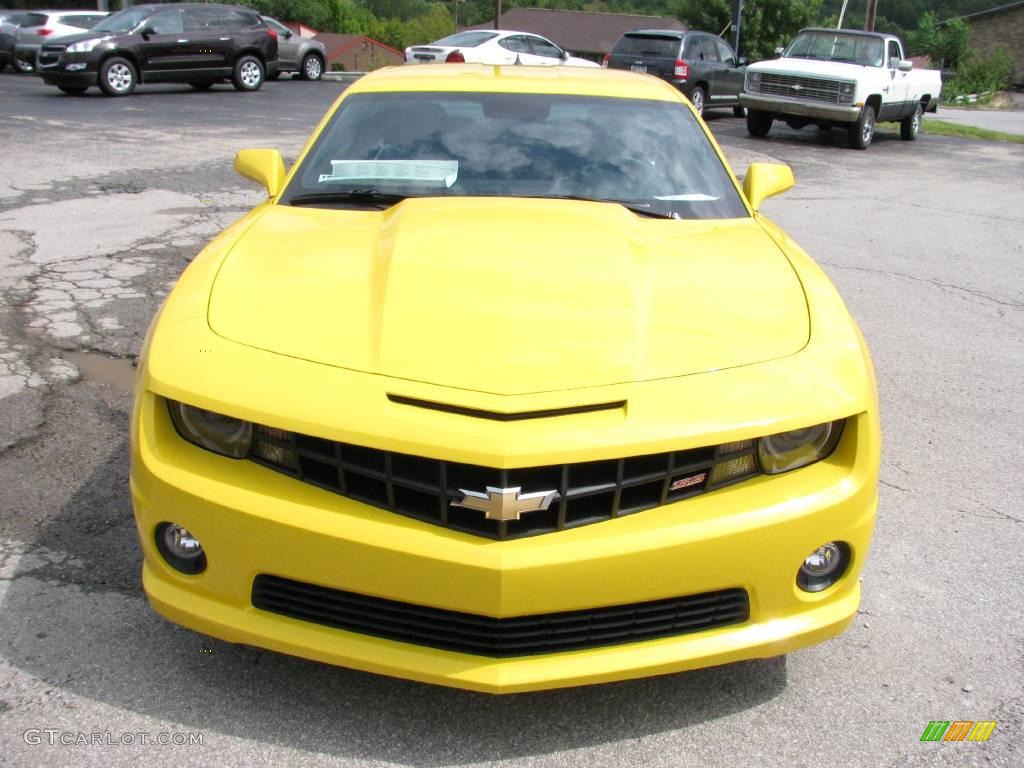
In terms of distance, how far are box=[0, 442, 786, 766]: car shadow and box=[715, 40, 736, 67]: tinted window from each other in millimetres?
19168

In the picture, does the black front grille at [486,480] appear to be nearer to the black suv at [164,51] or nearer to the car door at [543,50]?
the black suv at [164,51]

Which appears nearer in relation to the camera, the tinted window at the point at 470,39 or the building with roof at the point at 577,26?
the tinted window at the point at 470,39

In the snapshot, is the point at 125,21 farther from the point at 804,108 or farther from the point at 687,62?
the point at 804,108

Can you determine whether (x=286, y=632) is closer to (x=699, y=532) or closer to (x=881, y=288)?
(x=699, y=532)

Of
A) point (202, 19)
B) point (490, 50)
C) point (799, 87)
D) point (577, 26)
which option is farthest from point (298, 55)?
point (577, 26)

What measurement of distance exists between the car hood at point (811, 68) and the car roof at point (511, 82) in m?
12.5

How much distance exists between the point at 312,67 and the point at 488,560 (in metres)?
24.9

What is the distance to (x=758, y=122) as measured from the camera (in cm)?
1691

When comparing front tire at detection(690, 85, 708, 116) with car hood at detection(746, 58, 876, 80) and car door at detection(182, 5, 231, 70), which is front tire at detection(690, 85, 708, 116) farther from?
car door at detection(182, 5, 231, 70)

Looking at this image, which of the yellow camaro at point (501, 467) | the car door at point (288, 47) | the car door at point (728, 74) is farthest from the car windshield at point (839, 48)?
the yellow camaro at point (501, 467)

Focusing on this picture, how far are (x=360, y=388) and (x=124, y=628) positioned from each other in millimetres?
1120

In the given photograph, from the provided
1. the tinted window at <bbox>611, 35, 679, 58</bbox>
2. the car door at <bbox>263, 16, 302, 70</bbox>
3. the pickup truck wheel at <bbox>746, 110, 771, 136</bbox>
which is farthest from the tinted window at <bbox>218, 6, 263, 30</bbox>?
the pickup truck wheel at <bbox>746, 110, 771, 136</bbox>

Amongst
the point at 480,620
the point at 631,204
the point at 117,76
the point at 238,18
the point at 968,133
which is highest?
the point at 238,18

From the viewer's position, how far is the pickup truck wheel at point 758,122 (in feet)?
55.2
